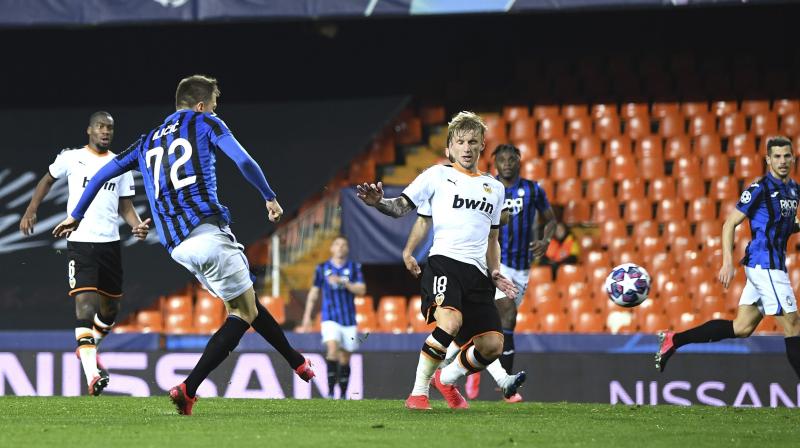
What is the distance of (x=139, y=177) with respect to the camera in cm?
1530

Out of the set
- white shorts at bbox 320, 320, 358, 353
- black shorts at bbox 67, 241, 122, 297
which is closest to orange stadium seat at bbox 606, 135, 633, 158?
white shorts at bbox 320, 320, 358, 353

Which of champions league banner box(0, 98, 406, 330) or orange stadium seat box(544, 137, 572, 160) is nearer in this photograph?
champions league banner box(0, 98, 406, 330)

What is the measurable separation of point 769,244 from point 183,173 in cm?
417

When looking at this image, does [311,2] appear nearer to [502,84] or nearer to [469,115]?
[502,84]

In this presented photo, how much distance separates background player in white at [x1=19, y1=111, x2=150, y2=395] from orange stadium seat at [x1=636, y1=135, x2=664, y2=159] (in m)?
7.53

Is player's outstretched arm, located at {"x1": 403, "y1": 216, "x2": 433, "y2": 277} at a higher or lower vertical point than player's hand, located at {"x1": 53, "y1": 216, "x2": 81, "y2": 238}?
lower

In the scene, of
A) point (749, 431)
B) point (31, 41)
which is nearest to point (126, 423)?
point (749, 431)

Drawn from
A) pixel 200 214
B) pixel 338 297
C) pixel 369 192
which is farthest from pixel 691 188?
pixel 200 214

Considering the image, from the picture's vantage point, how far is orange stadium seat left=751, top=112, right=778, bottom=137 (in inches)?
600

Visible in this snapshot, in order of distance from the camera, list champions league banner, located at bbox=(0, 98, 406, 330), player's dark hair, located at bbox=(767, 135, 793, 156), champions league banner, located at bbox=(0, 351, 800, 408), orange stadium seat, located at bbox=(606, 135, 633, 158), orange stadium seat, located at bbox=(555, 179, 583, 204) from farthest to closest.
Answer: orange stadium seat, located at bbox=(606, 135, 633, 158) → orange stadium seat, located at bbox=(555, 179, 583, 204) → champions league banner, located at bbox=(0, 98, 406, 330) → champions league banner, located at bbox=(0, 351, 800, 408) → player's dark hair, located at bbox=(767, 135, 793, 156)

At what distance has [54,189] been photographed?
15383mm

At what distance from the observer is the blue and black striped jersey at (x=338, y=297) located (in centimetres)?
1284

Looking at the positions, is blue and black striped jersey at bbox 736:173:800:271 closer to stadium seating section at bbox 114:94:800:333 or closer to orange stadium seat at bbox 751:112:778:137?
stadium seating section at bbox 114:94:800:333

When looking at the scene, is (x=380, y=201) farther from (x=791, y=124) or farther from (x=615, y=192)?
(x=791, y=124)
